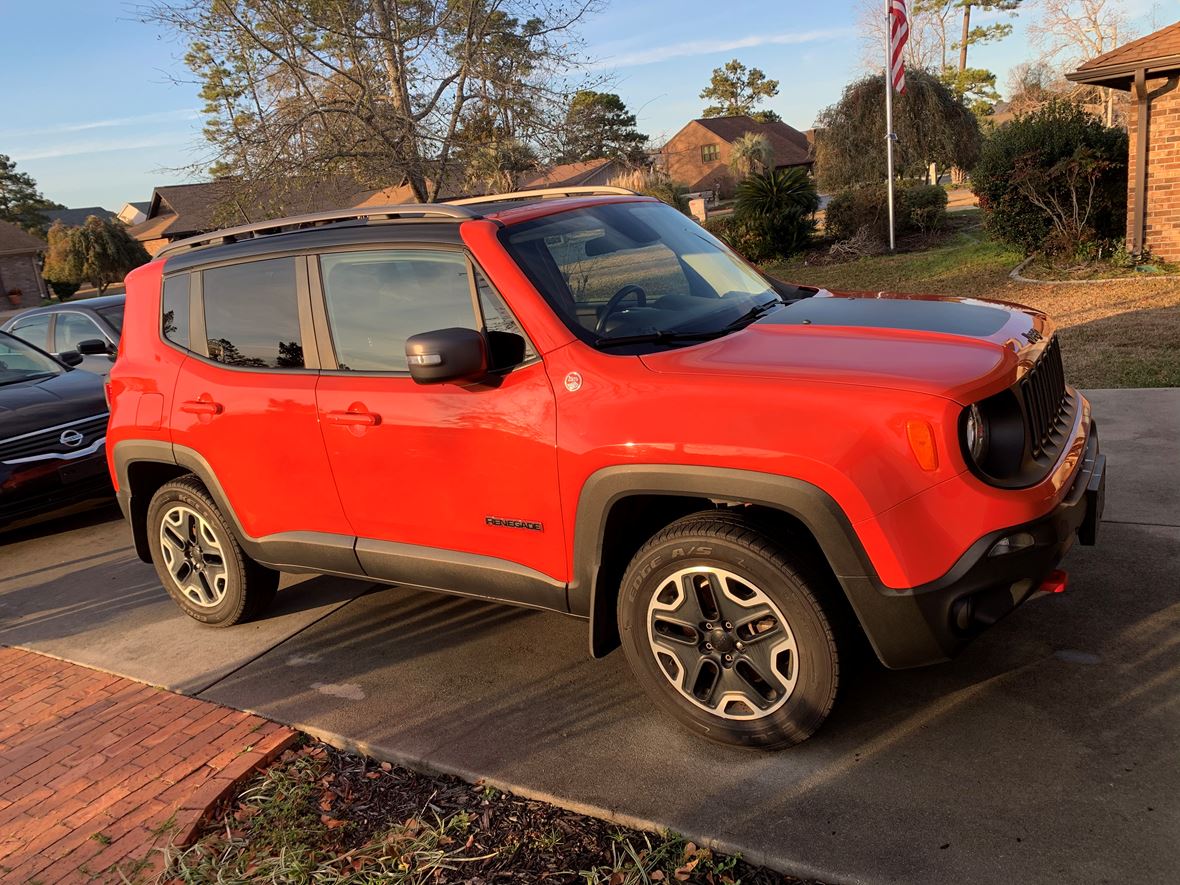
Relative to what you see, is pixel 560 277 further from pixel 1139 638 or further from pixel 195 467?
pixel 1139 638

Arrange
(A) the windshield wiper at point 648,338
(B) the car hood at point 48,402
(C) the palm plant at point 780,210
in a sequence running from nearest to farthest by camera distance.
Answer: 1. (A) the windshield wiper at point 648,338
2. (B) the car hood at point 48,402
3. (C) the palm plant at point 780,210

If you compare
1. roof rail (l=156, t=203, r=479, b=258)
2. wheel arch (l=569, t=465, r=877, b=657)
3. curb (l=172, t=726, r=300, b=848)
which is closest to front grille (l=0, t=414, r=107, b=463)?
roof rail (l=156, t=203, r=479, b=258)

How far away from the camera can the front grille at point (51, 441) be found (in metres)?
6.48

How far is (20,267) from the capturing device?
49.2 meters

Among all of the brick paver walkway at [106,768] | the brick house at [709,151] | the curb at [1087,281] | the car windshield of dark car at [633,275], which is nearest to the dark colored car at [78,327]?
the brick paver walkway at [106,768]

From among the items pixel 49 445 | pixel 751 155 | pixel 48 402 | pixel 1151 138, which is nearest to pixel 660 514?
pixel 49 445

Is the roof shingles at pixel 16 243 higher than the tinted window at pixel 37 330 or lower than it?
higher

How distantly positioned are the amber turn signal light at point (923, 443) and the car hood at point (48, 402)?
6.28m

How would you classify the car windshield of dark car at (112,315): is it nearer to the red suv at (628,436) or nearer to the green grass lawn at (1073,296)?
the red suv at (628,436)

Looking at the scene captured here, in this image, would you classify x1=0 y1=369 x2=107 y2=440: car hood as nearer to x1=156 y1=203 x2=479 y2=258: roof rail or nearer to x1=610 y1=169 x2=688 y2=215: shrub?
x1=156 y1=203 x2=479 y2=258: roof rail

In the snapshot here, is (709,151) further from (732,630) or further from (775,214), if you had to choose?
(732,630)

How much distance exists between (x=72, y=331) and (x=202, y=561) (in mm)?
5515

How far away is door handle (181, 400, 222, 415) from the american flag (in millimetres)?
15131

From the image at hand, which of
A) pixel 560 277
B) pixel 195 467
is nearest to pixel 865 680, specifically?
pixel 560 277
